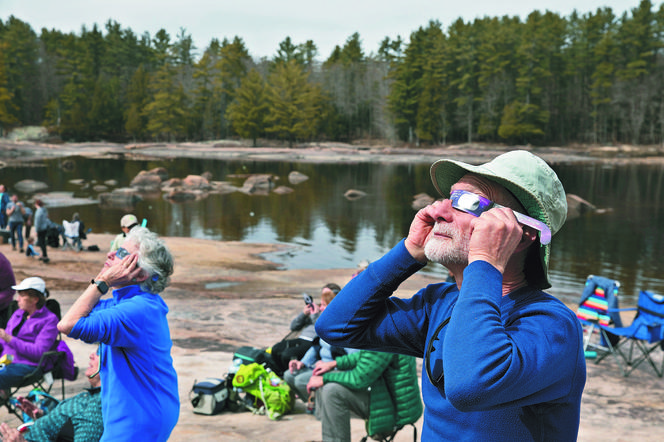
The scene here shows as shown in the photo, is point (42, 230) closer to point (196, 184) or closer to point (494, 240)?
point (494, 240)

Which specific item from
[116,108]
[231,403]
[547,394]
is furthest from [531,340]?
[116,108]

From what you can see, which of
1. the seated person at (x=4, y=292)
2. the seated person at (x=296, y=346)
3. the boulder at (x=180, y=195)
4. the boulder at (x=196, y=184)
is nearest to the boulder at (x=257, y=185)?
the boulder at (x=196, y=184)

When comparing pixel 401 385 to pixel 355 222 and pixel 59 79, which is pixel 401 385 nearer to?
pixel 355 222

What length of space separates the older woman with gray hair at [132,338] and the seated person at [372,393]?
52.5 inches

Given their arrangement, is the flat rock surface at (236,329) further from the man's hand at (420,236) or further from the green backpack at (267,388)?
the man's hand at (420,236)

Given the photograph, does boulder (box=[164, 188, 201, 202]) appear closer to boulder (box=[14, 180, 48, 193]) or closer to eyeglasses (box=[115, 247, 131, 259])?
boulder (box=[14, 180, 48, 193])

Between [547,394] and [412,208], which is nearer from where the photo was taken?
[547,394]

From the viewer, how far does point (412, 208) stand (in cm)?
3173

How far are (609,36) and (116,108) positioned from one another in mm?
63136

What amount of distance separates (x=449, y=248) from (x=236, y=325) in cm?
790

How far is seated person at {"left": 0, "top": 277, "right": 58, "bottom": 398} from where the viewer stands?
4.84m

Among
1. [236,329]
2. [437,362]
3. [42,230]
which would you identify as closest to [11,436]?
[437,362]

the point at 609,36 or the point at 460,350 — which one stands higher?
the point at 609,36

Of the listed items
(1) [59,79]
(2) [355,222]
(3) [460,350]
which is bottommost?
(2) [355,222]
